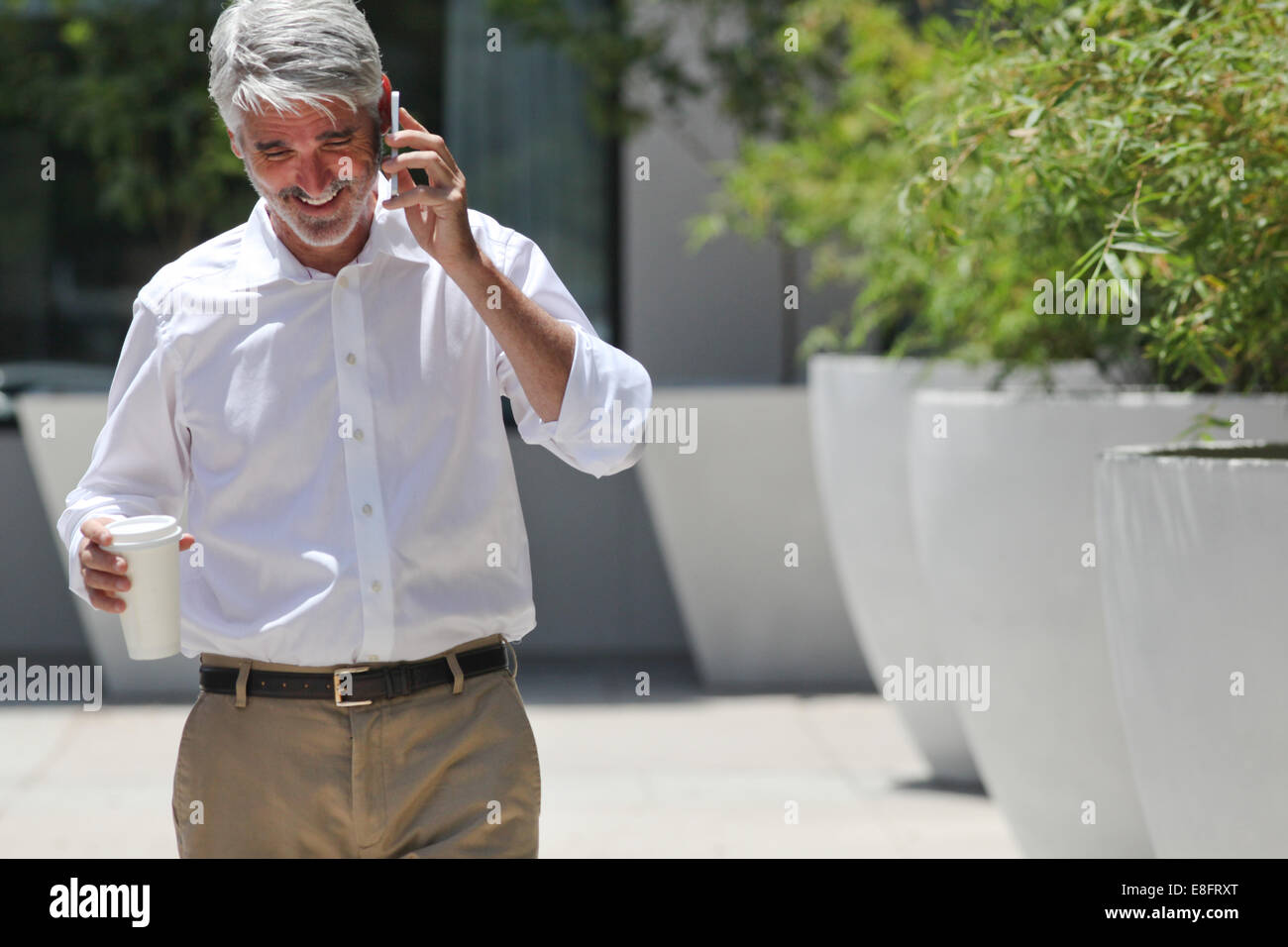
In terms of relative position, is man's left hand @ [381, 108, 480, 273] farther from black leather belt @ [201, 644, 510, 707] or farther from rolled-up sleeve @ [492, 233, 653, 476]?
black leather belt @ [201, 644, 510, 707]

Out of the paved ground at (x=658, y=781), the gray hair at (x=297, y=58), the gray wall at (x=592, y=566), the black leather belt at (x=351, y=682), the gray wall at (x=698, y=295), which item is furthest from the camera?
the gray wall at (x=698, y=295)

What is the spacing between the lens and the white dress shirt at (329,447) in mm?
2025

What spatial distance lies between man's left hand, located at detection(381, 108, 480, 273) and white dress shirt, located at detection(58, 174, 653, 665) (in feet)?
0.66

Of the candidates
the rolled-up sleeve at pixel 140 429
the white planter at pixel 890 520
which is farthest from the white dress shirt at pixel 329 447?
the white planter at pixel 890 520

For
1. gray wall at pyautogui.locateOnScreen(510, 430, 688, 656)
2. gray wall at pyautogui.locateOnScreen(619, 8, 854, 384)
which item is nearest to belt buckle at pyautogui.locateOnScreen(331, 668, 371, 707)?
gray wall at pyautogui.locateOnScreen(510, 430, 688, 656)

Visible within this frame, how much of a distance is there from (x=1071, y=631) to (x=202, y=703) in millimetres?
2324

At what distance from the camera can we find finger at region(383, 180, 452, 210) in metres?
1.82

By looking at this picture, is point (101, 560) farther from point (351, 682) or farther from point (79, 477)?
point (79, 477)

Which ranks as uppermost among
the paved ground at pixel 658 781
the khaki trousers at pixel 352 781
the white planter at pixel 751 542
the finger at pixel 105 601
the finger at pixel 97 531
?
the finger at pixel 97 531

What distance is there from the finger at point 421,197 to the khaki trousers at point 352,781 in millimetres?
566

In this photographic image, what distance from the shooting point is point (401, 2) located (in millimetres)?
7461

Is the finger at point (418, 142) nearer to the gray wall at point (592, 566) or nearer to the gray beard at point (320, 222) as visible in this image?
the gray beard at point (320, 222)

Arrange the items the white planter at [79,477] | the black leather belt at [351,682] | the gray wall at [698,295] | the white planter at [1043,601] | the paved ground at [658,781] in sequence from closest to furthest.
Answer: the black leather belt at [351,682], the white planter at [1043,601], the paved ground at [658,781], the white planter at [79,477], the gray wall at [698,295]
